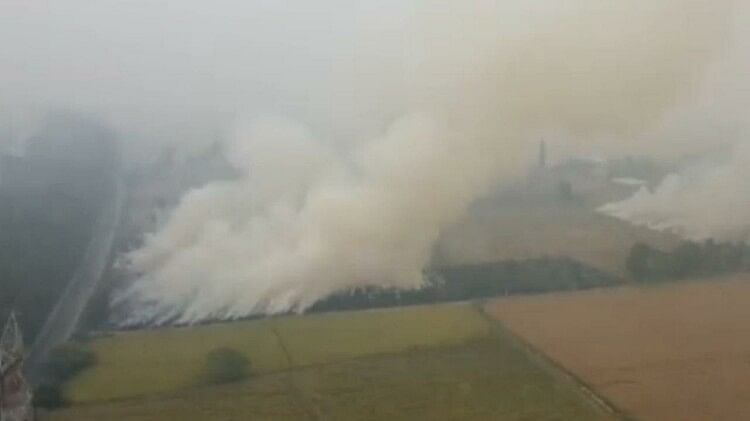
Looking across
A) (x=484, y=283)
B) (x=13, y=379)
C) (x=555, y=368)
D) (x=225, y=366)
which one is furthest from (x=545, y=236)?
(x=13, y=379)

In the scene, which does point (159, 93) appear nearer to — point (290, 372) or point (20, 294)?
point (20, 294)

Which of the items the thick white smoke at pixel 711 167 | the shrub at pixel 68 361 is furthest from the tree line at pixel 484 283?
the shrub at pixel 68 361

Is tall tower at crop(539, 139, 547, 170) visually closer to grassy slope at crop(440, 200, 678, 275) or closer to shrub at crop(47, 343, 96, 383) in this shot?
grassy slope at crop(440, 200, 678, 275)

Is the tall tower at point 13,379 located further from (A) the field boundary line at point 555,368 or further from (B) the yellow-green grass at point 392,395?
(A) the field boundary line at point 555,368

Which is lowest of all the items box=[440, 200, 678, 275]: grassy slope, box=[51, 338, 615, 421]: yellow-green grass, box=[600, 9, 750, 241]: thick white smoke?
box=[51, 338, 615, 421]: yellow-green grass

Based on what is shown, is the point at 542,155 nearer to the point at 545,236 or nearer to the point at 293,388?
the point at 545,236

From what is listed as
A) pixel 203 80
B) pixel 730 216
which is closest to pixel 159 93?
pixel 203 80

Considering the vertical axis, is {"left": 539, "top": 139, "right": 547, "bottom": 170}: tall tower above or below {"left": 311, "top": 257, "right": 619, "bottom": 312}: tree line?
above

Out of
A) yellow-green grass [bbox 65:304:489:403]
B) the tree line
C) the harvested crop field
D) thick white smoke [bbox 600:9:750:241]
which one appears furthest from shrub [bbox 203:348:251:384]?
thick white smoke [bbox 600:9:750:241]
